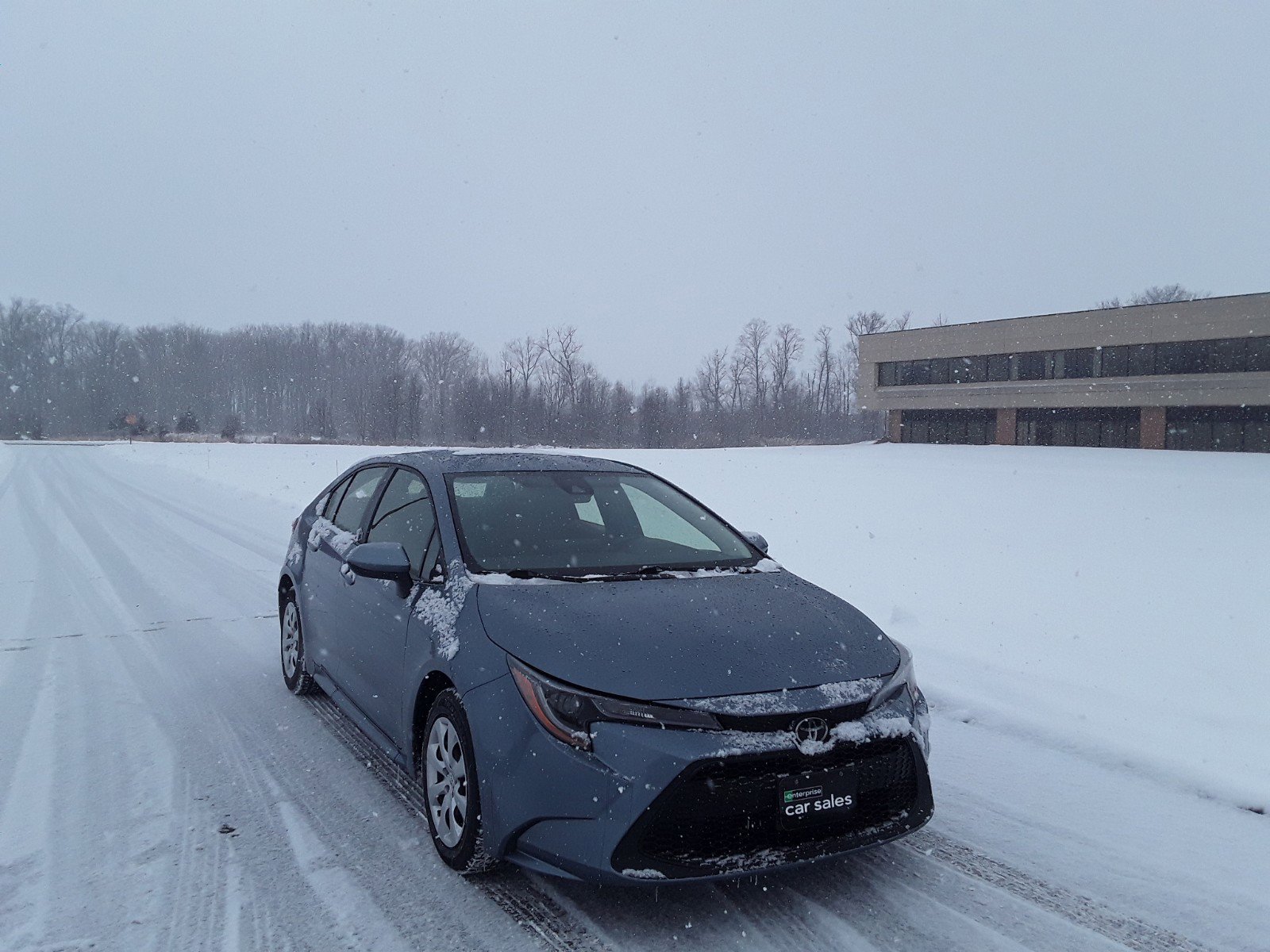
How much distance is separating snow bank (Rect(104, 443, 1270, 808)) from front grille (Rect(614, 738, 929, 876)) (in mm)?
2491

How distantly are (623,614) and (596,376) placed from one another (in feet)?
278

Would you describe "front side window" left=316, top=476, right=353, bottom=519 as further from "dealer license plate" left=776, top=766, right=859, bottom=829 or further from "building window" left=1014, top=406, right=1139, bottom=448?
"building window" left=1014, top=406, right=1139, bottom=448

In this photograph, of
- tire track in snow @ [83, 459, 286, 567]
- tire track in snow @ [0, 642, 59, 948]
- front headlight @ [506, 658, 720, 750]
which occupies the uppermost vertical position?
front headlight @ [506, 658, 720, 750]

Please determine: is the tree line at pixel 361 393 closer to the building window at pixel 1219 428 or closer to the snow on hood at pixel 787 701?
the building window at pixel 1219 428

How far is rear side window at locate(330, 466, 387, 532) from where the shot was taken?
15.4ft

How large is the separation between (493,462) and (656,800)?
2.41 metres

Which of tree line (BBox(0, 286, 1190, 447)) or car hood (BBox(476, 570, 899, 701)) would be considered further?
tree line (BBox(0, 286, 1190, 447))

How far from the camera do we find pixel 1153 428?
45.5 meters

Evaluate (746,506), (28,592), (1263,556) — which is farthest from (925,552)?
(28,592)

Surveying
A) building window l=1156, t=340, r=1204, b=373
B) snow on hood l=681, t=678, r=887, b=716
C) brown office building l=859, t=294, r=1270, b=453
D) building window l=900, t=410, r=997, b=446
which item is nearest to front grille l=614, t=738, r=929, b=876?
snow on hood l=681, t=678, r=887, b=716

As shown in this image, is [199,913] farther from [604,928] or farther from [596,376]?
[596,376]

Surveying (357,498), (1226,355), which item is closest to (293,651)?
(357,498)

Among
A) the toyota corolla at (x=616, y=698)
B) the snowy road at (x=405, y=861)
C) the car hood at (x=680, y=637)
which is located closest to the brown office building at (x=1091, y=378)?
the snowy road at (x=405, y=861)

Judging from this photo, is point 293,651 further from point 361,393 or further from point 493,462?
point 361,393
